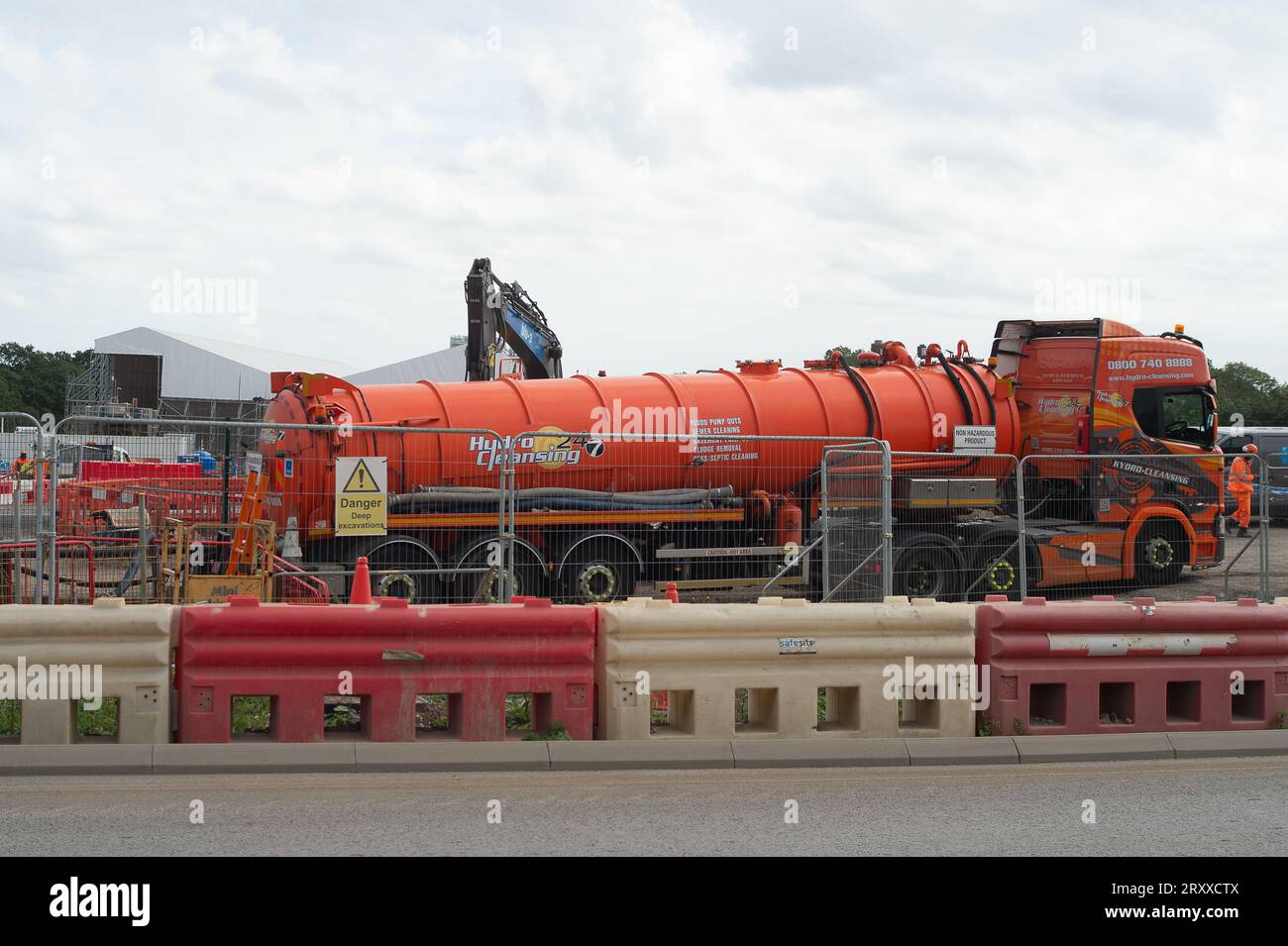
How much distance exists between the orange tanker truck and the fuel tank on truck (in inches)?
1.1

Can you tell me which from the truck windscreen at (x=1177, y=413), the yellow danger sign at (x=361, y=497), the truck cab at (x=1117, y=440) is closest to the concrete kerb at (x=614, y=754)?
the yellow danger sign at (x=361, y=497)

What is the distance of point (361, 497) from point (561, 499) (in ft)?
10.8

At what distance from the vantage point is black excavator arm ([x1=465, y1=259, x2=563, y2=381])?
20.9 meters

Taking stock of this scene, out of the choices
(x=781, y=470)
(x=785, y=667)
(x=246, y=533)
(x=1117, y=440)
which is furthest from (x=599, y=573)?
(x=1117, y=440)

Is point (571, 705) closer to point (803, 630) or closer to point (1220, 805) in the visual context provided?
point (803, 630)

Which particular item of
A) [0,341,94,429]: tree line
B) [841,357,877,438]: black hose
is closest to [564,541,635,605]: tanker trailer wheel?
[841,357,877,438]: black hose

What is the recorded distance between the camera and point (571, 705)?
7977mm

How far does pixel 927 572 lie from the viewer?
53.0 ft

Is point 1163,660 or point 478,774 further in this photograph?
point 1163,660

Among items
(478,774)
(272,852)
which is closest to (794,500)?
(478,774)

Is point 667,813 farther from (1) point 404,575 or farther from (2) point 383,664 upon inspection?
(1) point 404,575

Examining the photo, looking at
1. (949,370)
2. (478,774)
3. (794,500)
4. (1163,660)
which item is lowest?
(478,774)

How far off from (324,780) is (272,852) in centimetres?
151

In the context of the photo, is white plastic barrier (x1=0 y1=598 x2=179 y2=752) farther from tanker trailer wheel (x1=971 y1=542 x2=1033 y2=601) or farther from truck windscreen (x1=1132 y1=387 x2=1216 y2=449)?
truck windscreen (x1=1132 y1=387 x2=1216 y2=449)
